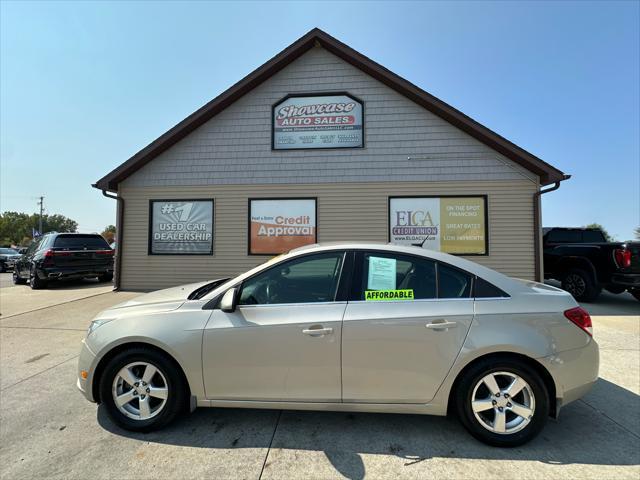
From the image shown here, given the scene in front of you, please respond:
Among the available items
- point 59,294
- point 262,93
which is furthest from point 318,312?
point 59,294

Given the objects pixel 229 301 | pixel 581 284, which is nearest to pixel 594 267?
pixel 581 284

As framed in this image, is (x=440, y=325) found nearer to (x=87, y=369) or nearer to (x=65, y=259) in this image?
(x=87, y=369)

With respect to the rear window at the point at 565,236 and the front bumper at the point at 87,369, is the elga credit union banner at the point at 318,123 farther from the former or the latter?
the front bumper at the point at 87,369

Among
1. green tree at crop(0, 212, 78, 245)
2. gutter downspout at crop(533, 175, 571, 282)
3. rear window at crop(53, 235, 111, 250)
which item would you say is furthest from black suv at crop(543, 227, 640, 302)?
green tree at crop(0, 212, 78, 245)

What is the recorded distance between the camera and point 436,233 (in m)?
8.34

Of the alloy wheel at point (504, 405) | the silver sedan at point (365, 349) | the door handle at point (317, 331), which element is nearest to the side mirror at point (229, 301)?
the silver sedan at point (365, 349)

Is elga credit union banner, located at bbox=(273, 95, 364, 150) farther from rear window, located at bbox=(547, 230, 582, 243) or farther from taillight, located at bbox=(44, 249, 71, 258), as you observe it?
taillight, located at bbox=(44, 249, 71, 258)

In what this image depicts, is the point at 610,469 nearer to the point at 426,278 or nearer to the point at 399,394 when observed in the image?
the point at 399,394

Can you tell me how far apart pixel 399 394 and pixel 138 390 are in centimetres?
211

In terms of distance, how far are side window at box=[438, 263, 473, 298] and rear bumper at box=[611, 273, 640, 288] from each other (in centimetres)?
677

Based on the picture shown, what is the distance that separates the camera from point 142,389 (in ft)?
8.55

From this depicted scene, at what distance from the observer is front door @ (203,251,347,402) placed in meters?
2.46

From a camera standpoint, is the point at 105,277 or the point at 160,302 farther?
the point at 105,277

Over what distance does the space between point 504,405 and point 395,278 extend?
124cm
